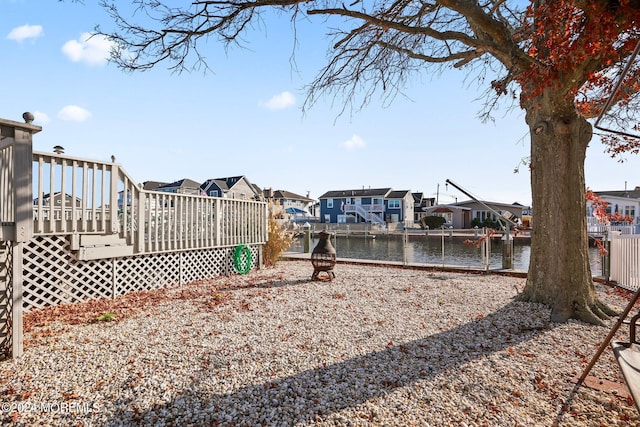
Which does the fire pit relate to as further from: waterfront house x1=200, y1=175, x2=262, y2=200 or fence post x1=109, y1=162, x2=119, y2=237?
waterfront house x1=200, y1=175, x2=262, y2=200

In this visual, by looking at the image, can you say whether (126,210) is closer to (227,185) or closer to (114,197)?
(114,197)

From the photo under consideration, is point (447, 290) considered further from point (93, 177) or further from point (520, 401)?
point (93, 177)

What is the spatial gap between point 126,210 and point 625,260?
9.20m

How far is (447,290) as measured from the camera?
250 inches

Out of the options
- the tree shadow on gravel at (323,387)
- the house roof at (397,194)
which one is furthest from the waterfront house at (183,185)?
the tree shadow on gravel at (323,387)

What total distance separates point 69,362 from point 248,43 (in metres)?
4.93

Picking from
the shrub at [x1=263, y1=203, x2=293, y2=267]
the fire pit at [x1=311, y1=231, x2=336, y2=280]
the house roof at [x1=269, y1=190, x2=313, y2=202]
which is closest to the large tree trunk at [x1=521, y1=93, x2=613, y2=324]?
the fire pit at [x1=311, y1=231, x2=336, y2=280]

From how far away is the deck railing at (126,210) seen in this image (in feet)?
16.3

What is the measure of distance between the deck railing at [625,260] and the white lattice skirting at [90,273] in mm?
8309

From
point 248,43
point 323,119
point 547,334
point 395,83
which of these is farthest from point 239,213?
point 547,334

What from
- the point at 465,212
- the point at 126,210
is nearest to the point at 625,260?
the point at 126,210

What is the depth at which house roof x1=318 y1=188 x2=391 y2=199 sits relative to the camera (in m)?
44.8

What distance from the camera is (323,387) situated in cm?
263

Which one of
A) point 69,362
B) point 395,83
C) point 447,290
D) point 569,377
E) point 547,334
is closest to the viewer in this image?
point 569,377
